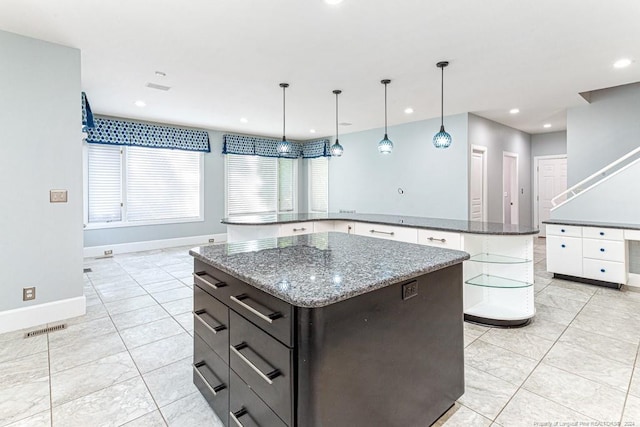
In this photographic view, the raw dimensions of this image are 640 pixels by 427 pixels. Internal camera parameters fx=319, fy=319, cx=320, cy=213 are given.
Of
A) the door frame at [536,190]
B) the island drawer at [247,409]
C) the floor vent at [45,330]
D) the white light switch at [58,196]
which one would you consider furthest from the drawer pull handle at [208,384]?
the door frame at [536,190]

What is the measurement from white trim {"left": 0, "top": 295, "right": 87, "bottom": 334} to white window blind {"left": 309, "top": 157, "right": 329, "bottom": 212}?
5918mm

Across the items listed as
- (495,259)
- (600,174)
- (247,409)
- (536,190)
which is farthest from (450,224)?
(536,190)

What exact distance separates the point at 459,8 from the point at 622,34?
1665 mm

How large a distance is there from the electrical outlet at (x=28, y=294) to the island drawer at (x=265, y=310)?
2.64m

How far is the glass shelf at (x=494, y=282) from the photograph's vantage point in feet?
8.91

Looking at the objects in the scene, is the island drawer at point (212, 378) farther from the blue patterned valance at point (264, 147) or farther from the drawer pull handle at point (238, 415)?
the blue patterned valance at point (264, 147)

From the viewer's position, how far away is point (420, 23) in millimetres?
2639

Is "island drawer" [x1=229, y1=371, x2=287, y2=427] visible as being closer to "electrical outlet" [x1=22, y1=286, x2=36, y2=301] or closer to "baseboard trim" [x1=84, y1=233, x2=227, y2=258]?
"electrical outlet" [x1=22, y1=286, x2=36, y2=301]

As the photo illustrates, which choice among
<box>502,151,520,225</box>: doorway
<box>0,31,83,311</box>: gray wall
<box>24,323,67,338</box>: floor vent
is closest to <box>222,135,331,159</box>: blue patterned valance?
<box>502,151,520,225</box>: doorway

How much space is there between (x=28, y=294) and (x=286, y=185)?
6186mm

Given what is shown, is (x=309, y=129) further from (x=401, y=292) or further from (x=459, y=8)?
(x=401, y=292)

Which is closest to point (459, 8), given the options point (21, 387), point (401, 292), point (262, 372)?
point (401, 292)

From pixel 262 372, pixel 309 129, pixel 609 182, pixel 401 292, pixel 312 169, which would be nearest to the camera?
pixel 262 372

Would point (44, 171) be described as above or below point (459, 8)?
below
